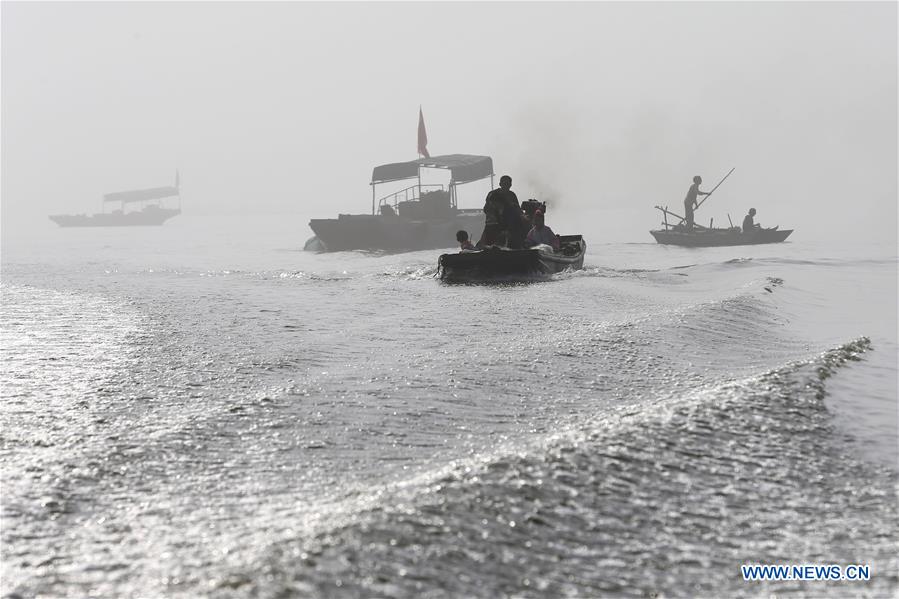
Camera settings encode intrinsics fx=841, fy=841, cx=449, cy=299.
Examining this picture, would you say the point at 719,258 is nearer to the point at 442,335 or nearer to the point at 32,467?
the point at 442,335

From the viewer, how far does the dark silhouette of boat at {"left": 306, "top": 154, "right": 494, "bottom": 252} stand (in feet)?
135

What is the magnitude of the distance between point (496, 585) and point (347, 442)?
2.09 m

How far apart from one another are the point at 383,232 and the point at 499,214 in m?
24.0

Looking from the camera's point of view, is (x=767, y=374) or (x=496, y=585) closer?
(x=496, y=585)

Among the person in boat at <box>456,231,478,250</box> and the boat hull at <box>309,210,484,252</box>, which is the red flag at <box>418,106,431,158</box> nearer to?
the boat hull at <box>309,210,484,252</box>

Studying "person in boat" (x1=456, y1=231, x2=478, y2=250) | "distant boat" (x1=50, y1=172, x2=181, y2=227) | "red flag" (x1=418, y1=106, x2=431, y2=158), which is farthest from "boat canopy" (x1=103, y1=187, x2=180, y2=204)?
"person in boat" (x1=456, y1=231, x2=478, y2=250)

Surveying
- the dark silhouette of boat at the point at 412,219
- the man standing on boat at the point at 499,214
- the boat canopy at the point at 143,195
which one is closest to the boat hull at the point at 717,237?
the dark silhouette of boat at the point at 412,219

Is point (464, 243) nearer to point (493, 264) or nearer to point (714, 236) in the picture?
point (493, 264)

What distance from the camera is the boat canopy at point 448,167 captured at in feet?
139

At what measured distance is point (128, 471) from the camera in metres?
4.43

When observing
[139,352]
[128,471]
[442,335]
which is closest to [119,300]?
[139,352]

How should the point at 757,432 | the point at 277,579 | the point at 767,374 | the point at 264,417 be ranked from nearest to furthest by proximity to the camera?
the point at 277,579 → the point at 757,432 → the point at 264,417 → the point at 767,374

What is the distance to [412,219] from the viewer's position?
42719 millimetres

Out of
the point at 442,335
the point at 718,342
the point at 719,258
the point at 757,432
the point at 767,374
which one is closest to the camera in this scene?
the point at 757,432
